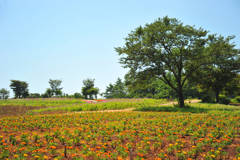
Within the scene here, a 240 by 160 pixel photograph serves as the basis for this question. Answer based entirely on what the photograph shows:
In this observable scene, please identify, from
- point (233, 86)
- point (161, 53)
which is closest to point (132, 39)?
point (161, 53)

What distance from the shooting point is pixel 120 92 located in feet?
210

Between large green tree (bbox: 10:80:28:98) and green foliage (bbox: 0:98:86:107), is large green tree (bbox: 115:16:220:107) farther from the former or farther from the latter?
large green tree (bbox: 10:80:28:98)

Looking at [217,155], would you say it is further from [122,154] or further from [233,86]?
[233,86]

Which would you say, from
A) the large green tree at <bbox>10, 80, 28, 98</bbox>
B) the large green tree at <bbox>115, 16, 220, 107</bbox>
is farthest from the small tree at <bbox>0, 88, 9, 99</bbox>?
the large green tree at <bbox>115, 16, 220, 107</bbox>

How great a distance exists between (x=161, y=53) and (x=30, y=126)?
650 inches

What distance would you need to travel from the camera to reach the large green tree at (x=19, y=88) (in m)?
65.9

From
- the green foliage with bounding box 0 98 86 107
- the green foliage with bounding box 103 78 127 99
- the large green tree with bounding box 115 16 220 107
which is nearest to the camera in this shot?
the large green tree with bounding box 115 16 220 107

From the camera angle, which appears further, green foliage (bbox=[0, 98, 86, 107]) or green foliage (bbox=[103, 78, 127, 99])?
green foliage (bbox=[103, 78, 127, 99])

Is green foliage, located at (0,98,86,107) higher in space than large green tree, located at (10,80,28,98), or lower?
lower

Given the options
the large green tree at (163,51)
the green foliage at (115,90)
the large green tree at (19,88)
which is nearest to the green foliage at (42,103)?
the large green tree at (163,51)

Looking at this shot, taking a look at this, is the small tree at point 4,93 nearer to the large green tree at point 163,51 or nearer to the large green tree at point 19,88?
the large green tree at point 19,88

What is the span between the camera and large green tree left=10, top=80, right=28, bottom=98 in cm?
6594

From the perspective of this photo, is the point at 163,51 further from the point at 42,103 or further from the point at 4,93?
the point at 4,93

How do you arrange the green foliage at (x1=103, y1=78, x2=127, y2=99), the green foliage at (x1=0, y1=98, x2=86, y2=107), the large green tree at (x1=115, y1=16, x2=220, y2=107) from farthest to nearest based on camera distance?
the green foliage at (x1=103, y1=78, x2=127, y2=99) → the green foliage at (x1=0, y1=98, x2=86, y2=107) → the large green tree at (x1=115, y1=16, x2=220, y2=107)
